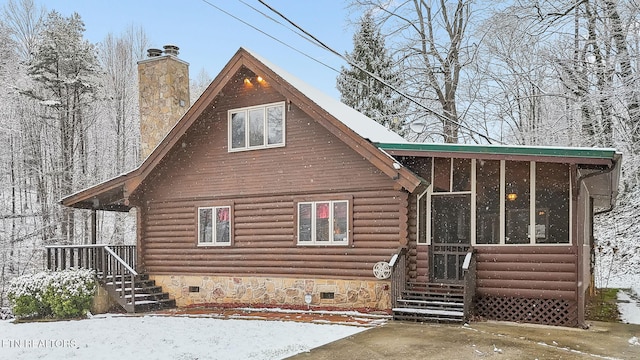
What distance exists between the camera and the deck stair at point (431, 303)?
1091 centimetres

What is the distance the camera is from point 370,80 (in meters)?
28.5

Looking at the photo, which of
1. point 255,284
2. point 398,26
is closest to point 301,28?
point 255,284

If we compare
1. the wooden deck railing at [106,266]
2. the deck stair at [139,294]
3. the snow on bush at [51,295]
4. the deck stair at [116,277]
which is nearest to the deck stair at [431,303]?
the deck stair at [139,294]

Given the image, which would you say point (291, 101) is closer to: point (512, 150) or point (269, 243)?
point (269, 243)

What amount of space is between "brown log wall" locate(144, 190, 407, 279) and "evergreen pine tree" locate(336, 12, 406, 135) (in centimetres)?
1455

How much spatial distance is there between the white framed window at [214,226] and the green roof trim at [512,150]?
4772mm

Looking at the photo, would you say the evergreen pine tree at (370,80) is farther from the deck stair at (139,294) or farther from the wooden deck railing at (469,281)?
the wooden deck railing at (469,281)

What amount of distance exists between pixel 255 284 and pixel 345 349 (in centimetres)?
592

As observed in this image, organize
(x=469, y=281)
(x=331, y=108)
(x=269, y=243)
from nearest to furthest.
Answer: (x=469, y=281), (x=269, y=243), (x=331, y=108)

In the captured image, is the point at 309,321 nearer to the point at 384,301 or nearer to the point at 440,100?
the point at 384,301

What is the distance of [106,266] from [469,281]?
9.11 metres

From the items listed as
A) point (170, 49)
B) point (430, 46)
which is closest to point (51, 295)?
point (170, 49)

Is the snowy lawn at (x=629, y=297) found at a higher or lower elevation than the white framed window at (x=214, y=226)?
lower

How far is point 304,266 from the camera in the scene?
13305 millimetres
